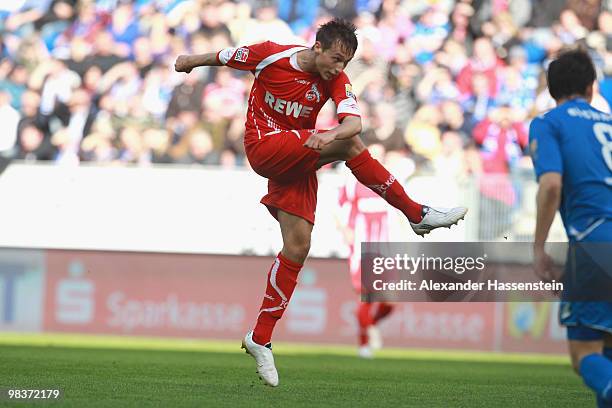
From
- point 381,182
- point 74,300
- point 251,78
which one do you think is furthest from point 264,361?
point 251,78

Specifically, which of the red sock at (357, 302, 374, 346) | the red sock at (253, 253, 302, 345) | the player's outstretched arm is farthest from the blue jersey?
the red sock at (357, 302, 374, 346)

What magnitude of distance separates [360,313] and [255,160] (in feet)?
21.2

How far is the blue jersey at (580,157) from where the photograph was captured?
5.68 metres

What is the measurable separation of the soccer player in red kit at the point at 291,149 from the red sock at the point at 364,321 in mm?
5931

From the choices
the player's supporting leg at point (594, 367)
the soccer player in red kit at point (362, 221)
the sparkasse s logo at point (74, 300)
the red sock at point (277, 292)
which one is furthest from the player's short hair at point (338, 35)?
the sparkasse s logo at point (74, 300)

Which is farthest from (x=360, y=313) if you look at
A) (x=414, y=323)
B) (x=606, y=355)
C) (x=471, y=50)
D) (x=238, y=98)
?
(x=606, y=355)

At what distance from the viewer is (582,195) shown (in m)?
5.71

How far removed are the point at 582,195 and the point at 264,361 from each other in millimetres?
2984

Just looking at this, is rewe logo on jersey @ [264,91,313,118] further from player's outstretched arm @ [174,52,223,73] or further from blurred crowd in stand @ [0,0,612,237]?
blurred crowd in stand @ [0,0,612,237]

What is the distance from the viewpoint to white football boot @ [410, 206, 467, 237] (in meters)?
7.81

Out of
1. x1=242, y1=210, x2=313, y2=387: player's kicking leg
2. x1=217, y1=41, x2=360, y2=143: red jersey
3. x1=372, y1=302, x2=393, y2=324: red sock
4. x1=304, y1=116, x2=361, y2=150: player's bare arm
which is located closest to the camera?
x1=304, y1=116, x2=361, y2=150: player's bare arm

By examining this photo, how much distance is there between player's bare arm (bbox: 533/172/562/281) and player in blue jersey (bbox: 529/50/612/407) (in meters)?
0.05

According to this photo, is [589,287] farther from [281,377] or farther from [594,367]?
[281,377]

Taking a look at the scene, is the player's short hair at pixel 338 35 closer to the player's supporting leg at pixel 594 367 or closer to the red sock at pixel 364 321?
the player's supporting leg at pixel 594 367
